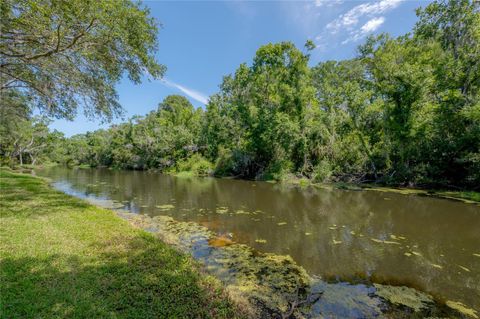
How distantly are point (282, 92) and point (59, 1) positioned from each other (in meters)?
23.6

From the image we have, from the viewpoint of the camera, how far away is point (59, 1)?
262 inches

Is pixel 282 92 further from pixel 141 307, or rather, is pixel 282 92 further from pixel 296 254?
pixel 141 307

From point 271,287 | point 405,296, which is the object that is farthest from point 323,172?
point 271,287

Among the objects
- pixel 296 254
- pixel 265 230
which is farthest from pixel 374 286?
pixel 265 230

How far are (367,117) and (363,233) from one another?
1885 centimetres

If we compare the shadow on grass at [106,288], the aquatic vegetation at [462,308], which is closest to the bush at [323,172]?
the aquatic vegetation at [462,308]

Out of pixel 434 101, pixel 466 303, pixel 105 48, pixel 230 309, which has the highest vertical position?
pixel 434 101

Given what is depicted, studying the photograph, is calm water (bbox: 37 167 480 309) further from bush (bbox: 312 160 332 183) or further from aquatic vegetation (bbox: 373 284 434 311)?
bush (bbox: 312 160 332 183)

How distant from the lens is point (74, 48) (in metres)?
8.44

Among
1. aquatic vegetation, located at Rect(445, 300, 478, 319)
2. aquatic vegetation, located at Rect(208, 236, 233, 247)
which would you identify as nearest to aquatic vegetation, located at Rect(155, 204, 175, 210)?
aquatic vegetation, located at Rect(208, 236, 233, 247)

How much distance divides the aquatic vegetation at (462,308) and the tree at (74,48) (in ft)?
35.9

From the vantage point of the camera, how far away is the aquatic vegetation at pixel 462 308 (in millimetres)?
4192

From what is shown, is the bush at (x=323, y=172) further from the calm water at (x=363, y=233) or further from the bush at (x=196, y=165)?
the bush at (x=196, y=165)

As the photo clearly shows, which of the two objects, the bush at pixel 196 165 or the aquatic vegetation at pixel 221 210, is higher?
the bush at pixel 196 165
